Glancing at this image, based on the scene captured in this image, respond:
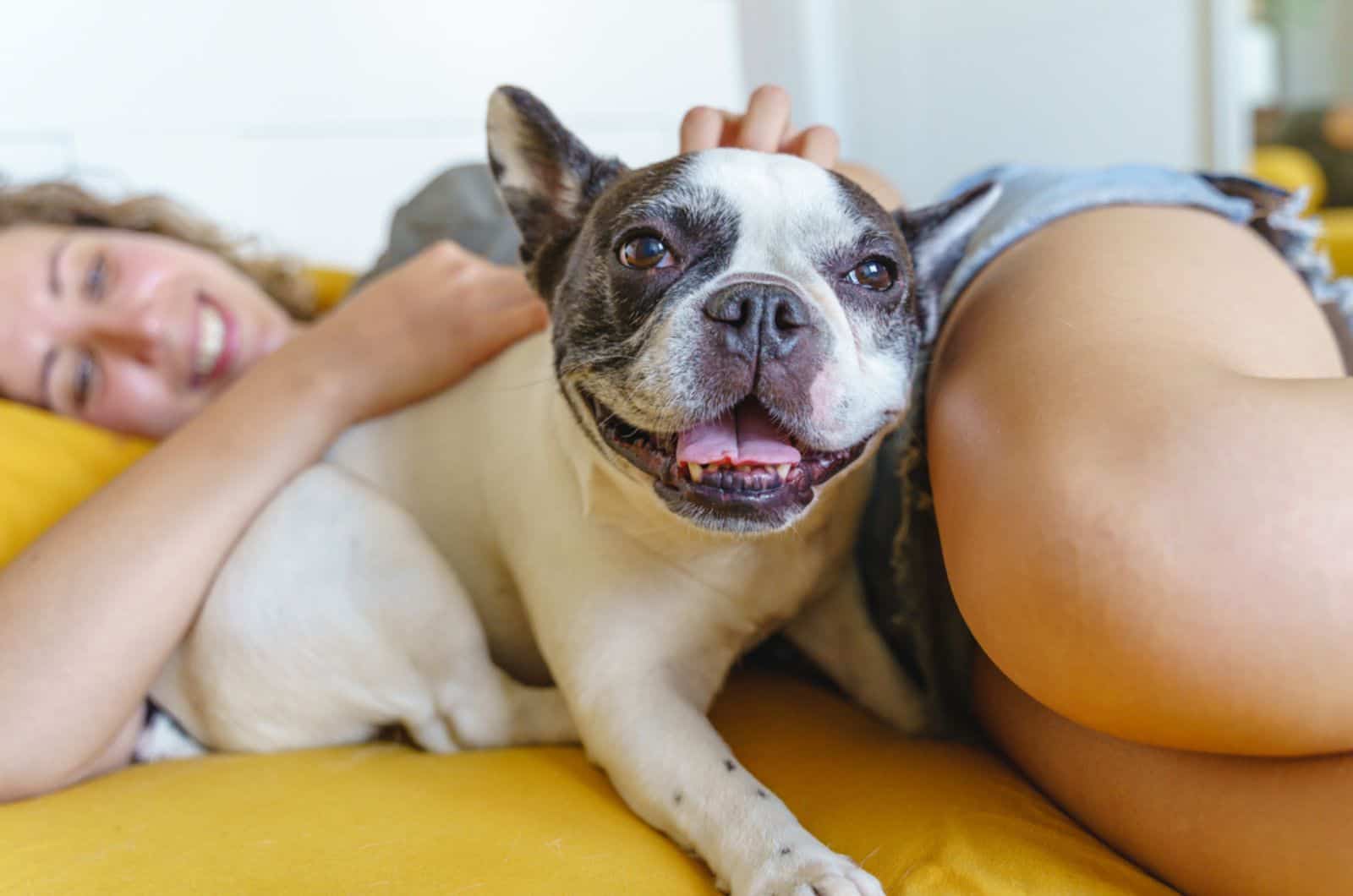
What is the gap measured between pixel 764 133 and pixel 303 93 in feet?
5.18

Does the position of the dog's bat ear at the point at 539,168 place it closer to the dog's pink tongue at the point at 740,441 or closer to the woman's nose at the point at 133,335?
the dog's pink tongue at the point at 740,441

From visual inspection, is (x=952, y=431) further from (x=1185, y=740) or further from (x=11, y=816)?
Answer: (x=11, y=816)

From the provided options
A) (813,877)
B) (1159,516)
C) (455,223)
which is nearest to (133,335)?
(455,223)

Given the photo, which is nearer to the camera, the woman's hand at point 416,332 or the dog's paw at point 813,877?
the dog's paw at point 813,877

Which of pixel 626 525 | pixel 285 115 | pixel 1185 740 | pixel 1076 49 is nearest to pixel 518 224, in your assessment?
pixel 626 525

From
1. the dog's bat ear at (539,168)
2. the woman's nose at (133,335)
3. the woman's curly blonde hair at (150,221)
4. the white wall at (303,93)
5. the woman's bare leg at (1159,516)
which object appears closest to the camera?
the woman's bare leg at (1159,516)

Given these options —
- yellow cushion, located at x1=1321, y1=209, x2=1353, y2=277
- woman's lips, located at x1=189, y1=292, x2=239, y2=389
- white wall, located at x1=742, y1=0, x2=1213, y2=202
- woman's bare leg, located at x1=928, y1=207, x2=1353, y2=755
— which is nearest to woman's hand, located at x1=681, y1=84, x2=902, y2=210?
woman's bare leg, located at x1=928, y1=207, x2=1353, y2=755

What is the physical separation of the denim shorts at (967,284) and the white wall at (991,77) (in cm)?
251

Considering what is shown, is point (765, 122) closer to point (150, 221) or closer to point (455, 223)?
point (455, 223)

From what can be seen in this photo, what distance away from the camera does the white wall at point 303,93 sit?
6.46 ft

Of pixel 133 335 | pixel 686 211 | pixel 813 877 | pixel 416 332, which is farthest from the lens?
pixel 133 335

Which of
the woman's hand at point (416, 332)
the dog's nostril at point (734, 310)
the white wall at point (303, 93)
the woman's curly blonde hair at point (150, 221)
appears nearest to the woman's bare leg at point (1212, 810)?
the dog's nostril at point (734, 310)

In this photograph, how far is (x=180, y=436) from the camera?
1.15 metres

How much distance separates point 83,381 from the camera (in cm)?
151
